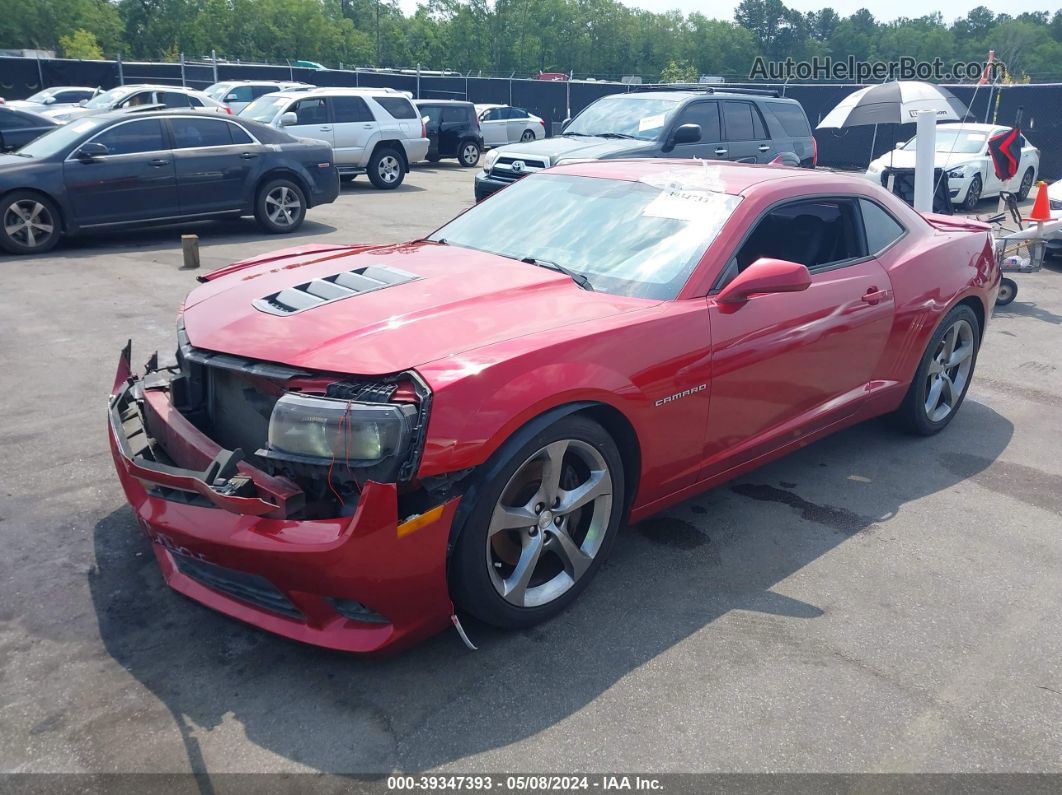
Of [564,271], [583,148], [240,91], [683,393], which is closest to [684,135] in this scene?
[583,148]

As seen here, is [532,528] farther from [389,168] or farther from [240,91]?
[240,91]

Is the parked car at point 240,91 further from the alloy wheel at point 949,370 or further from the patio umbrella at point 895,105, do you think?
the alloy wheel at point 949,370

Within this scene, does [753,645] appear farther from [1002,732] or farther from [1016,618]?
[1016,618]

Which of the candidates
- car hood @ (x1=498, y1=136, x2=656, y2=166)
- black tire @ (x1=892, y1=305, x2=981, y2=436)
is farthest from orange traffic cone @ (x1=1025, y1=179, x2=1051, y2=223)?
black tire @ (x1=892, y1=305, x2=981, y2=436)

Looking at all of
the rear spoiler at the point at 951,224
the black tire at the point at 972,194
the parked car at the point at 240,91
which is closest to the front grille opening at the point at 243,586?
the rear spoiler at the point at 951,224

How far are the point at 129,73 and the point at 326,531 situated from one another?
34.0 meters

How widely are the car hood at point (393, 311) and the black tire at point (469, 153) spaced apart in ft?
63.8

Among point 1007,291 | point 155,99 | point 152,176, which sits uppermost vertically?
point 155,99

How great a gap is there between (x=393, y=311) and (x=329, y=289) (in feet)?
1.38

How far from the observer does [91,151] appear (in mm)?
10133

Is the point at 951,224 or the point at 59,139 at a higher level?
the point at 59,139

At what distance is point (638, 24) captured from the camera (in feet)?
353

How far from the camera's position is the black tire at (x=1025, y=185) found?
1772cm

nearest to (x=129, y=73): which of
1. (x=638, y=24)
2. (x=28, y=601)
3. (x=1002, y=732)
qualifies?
(x=28, y=601)
